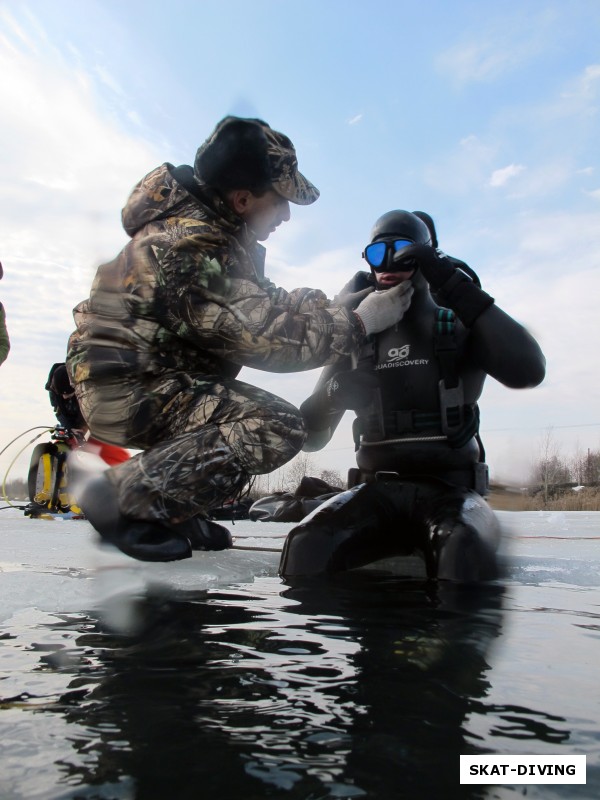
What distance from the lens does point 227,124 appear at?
250cm

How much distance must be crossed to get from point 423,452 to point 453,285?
0.66 metres

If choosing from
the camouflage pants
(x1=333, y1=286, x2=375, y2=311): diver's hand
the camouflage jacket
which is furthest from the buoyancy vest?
the camouflage pants

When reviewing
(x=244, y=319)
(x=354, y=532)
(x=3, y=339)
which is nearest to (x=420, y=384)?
(x=354, y=532)

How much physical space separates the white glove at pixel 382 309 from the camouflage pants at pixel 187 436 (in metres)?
0.43

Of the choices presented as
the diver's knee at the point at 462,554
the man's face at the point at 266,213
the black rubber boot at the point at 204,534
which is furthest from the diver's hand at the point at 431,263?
the black rubber boot at the point at 204,534

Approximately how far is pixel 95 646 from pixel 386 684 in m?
0.60

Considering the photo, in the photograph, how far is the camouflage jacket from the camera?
233cm

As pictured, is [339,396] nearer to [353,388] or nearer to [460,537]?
[353,388]

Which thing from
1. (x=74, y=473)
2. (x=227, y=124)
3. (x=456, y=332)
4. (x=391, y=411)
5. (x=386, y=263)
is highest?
(x=227, y=124)

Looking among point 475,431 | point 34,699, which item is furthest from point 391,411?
point 34,699

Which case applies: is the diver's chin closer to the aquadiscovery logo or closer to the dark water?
the aquadiscovery logo

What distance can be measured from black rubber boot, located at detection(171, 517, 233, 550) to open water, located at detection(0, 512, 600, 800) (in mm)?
721

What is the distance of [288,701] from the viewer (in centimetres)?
103

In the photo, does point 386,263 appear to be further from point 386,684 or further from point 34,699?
point 34,699
